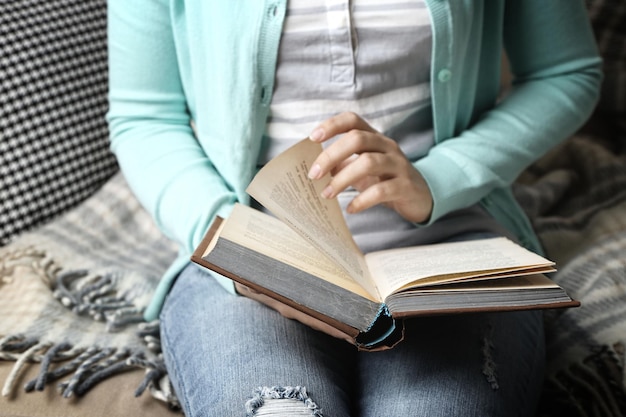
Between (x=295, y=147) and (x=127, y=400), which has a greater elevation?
(x=295, y=147)

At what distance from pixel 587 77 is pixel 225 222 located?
1.74ft

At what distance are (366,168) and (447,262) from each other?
0.12 meters

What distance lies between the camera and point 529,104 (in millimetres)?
880

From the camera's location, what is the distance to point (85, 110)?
109 centimetres

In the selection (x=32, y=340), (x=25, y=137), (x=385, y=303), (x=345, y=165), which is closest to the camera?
(x=385, y=303)

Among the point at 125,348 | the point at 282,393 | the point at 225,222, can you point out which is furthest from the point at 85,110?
the point at 282,393

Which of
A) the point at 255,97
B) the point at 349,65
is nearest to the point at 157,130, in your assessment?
the point at 255,97

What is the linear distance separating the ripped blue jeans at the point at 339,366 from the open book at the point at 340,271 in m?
0.10

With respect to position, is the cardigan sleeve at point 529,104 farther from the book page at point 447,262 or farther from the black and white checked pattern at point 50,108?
the black and white checked pattern at point 50,108

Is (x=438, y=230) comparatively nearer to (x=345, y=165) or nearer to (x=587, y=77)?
(x=345, y=165)

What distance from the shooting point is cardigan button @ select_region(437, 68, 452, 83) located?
2.62ft

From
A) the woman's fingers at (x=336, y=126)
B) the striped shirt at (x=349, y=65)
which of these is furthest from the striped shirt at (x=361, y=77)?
the woman's fingers at (x=336, y=126)

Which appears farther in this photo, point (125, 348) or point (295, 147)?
point (125, 348)

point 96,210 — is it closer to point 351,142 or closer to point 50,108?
point 50,108
